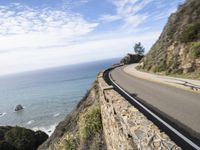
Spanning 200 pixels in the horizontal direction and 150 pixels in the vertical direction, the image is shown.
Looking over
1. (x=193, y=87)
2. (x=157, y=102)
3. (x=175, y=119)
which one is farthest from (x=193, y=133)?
(x=193, y=87)

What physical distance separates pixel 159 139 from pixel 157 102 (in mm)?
8917

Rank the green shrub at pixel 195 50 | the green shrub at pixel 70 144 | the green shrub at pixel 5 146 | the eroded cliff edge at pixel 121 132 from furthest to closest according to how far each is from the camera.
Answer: the green shrub at pixel 5 146
the green shrub at pixel 195 50
the green shrub at pixel 70 144
the eroded cliff edge at pixel 121 132

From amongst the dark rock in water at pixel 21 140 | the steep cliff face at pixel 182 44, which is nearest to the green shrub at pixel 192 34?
the steep cliff face at pixel 182 44

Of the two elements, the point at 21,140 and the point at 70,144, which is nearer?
the point at 70,144

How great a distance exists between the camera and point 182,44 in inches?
1109

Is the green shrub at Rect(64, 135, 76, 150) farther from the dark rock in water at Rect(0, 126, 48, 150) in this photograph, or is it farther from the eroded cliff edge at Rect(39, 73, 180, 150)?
the dark rock in water at Rect(0, 126, 48, 150)

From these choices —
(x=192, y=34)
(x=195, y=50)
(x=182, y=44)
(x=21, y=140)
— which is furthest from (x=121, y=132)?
(x=21, y=140)

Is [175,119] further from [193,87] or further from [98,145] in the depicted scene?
[193,87]

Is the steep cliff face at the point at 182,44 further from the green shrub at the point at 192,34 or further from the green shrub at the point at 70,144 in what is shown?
the green shrub at the point at 70,144

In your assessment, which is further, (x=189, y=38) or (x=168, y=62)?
(x=168, y=62)

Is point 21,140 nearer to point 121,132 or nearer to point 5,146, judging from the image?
point 5,146

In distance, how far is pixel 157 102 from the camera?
43.1 ft

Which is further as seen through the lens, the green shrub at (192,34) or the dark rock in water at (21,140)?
the dark rock in water at (21,140)

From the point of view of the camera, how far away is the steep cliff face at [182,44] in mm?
24750
